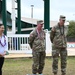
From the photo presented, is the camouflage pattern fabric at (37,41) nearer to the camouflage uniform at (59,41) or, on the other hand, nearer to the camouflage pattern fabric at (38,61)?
the camouflage pattern fabric at (38,61)

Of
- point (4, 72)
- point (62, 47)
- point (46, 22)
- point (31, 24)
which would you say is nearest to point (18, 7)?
point (46, 22)

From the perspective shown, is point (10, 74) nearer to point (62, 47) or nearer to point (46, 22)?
point (62, 47)

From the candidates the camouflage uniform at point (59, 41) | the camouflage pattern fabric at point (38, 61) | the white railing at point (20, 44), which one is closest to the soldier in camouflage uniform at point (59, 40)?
the camouflage uniform at point (59, 41)

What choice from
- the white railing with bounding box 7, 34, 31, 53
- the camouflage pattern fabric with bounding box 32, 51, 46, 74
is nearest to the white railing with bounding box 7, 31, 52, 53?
the white railing with bounding box 7, 34, 31, 53

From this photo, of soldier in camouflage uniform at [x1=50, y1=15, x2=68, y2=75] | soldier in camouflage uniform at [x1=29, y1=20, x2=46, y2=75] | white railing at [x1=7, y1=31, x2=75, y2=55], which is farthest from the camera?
white railing at [x1=7, y1=31, x2=75, y2=55]

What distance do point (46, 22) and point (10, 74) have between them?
29.1 ft

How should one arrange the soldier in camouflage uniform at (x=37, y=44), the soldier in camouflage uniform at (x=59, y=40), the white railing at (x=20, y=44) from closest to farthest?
the soldier in camouflage uniform at (x=37, y=44) → the soldier in camouflage uniform at (x=59, y=40) → the white railing at (x=20, y=44)

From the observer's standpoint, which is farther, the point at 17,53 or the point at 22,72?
the point at 17,53

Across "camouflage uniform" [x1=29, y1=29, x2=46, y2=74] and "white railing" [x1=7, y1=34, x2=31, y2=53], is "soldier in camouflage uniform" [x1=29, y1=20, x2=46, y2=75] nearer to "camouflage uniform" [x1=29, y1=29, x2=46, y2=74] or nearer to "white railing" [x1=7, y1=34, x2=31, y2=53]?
"camouflage uniform" [x1=29, y1=29, x2=46, y2=74]

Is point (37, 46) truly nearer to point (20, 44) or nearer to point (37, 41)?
point (37, 41)

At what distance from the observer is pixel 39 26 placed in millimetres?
9312

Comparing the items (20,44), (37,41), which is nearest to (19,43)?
(20,44)

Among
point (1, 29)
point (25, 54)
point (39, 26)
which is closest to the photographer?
point (1, 29)

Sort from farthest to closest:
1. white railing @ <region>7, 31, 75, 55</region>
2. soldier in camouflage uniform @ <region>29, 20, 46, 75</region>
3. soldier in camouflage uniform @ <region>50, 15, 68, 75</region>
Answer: white railing @ <region>7, 31, 75, 55</region>, soldier in camouflage uniform @ <region>50, 15, 68, 75</region>, soldier in camouflage uniform @ <region>29, 20, 46, 75</region>
